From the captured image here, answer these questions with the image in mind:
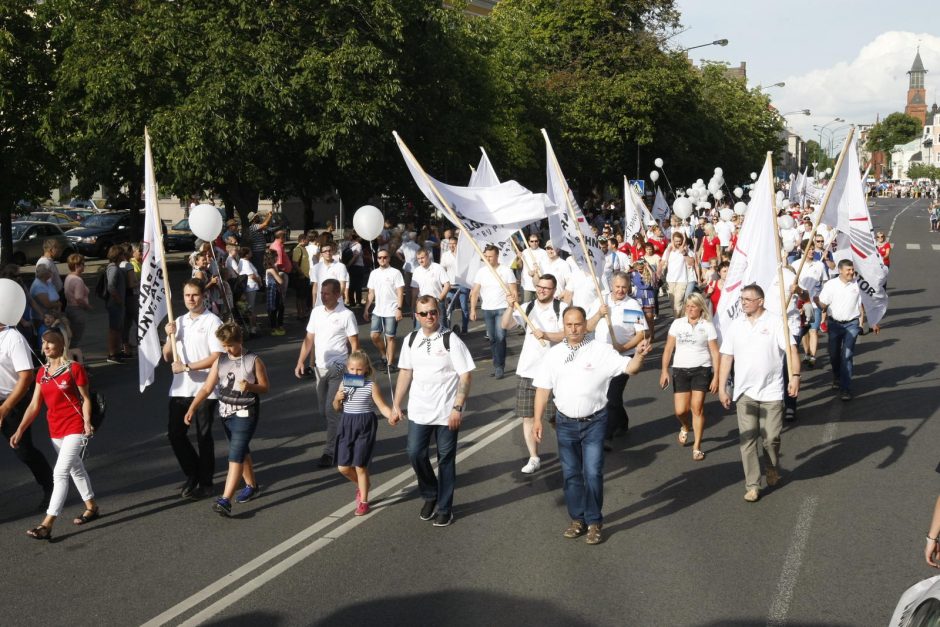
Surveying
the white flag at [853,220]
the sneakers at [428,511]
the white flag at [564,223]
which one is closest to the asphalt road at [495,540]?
the sneakers at [428,511]

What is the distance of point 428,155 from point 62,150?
29.9 feet

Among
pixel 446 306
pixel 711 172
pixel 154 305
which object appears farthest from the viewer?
pixel 711 172

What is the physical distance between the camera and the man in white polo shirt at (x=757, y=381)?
786 cm

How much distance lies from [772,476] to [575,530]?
6.93ft

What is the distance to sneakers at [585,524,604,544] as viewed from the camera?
22.5 feet

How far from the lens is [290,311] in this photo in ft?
67.0

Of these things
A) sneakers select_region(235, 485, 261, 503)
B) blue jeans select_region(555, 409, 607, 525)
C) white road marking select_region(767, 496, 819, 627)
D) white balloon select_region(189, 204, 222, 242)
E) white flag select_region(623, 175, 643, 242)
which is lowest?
white road marking select_region(767, 496, 819, 627)

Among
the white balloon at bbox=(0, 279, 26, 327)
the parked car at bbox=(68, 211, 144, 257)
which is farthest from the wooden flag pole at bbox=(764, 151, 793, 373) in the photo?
the parked car at bbox=(68, 211, 144, 257)

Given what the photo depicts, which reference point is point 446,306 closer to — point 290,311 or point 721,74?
point 290,311

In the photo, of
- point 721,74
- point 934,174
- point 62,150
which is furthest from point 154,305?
point 934,174

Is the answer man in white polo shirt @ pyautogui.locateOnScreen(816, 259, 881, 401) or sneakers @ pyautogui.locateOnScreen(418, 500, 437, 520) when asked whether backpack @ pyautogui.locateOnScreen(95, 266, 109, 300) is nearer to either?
sneakers @ pyautogui.locateOnScreen(418, 500, 437, 520)

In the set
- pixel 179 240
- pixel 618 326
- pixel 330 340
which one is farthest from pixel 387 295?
pixel 179 240

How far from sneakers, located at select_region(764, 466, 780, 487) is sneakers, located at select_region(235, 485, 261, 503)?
413 centimetres

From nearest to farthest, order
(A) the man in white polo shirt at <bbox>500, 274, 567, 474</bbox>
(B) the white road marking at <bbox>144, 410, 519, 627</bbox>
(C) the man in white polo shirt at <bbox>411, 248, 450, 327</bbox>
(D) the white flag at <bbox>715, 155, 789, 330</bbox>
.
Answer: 1. (B) the white road marking at <bbox>144, 410, 519, 627</bbox>
2. (A) the man in white polo shirt at <bbox>500, 274, 567, 474</bbox>
3. (D) the white flag at <bbox>715, 155, 789, 330</bbox>
4. (C) the man in white polo shirt at <bbox>411, 248, 450, 327</bbox>
